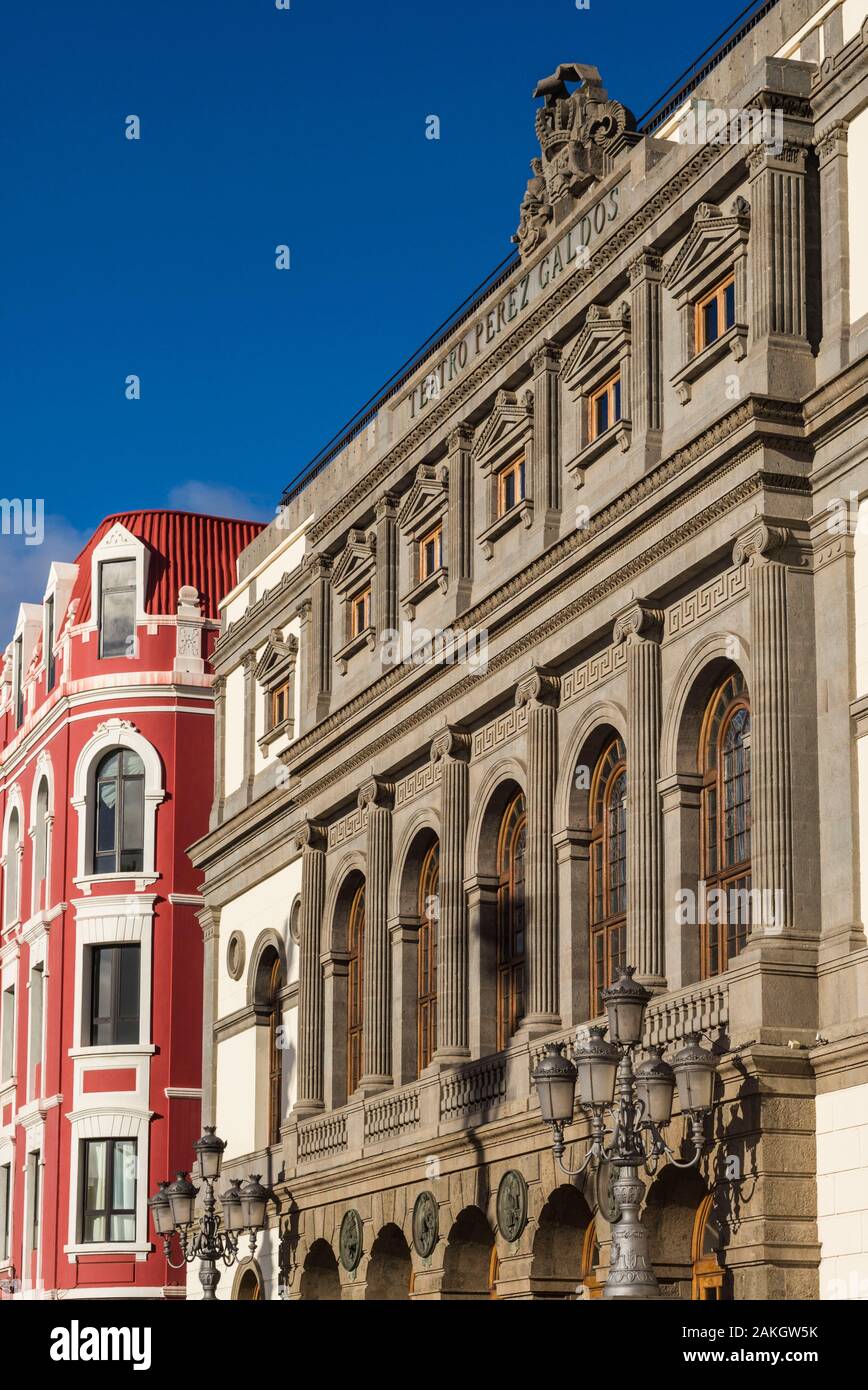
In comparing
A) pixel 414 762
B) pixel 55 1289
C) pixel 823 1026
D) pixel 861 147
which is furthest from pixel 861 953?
pixel 55 1289

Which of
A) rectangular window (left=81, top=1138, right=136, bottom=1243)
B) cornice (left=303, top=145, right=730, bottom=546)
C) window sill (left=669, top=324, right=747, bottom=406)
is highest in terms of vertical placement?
cornice (left=303, top=145, right=730, bottom=546)

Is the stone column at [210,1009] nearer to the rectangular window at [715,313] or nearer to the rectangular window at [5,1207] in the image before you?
the rectangular window at [5,1207]

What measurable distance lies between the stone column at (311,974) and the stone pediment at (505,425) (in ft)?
29.4

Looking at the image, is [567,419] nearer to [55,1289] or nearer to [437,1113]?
[437,1113]

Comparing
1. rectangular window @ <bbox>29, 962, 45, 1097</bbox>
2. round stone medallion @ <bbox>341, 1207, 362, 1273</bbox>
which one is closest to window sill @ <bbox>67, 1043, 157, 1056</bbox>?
rectangular window @ <bbox>29, 962, 45, 1097</bbox>

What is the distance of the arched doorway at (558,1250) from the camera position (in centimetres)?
3070

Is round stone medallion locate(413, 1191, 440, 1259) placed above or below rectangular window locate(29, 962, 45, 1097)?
below

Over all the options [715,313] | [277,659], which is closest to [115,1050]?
[277,659]

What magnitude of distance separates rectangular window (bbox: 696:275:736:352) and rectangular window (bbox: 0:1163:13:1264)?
3396 cm

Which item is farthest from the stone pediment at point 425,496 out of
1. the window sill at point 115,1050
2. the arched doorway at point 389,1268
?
the window sill at point 115,1050

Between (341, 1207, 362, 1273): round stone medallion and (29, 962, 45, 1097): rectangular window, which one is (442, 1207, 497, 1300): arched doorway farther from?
(29, 962, 45, 1097): rectangular window

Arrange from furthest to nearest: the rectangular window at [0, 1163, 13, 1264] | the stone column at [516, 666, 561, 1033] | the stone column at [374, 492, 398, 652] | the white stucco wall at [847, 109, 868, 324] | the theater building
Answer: the rectangular window at [0, 1163, 13, 1264]
the stone column at [374, 492, 398, 652]
the stone column at [516, 666, 561, 1033]
the white stucco wall at [847, 109, 868, 324]
the theater building

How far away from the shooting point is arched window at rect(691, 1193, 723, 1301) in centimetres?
2700

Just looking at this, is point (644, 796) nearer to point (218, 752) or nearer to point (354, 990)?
point (354, 990)
